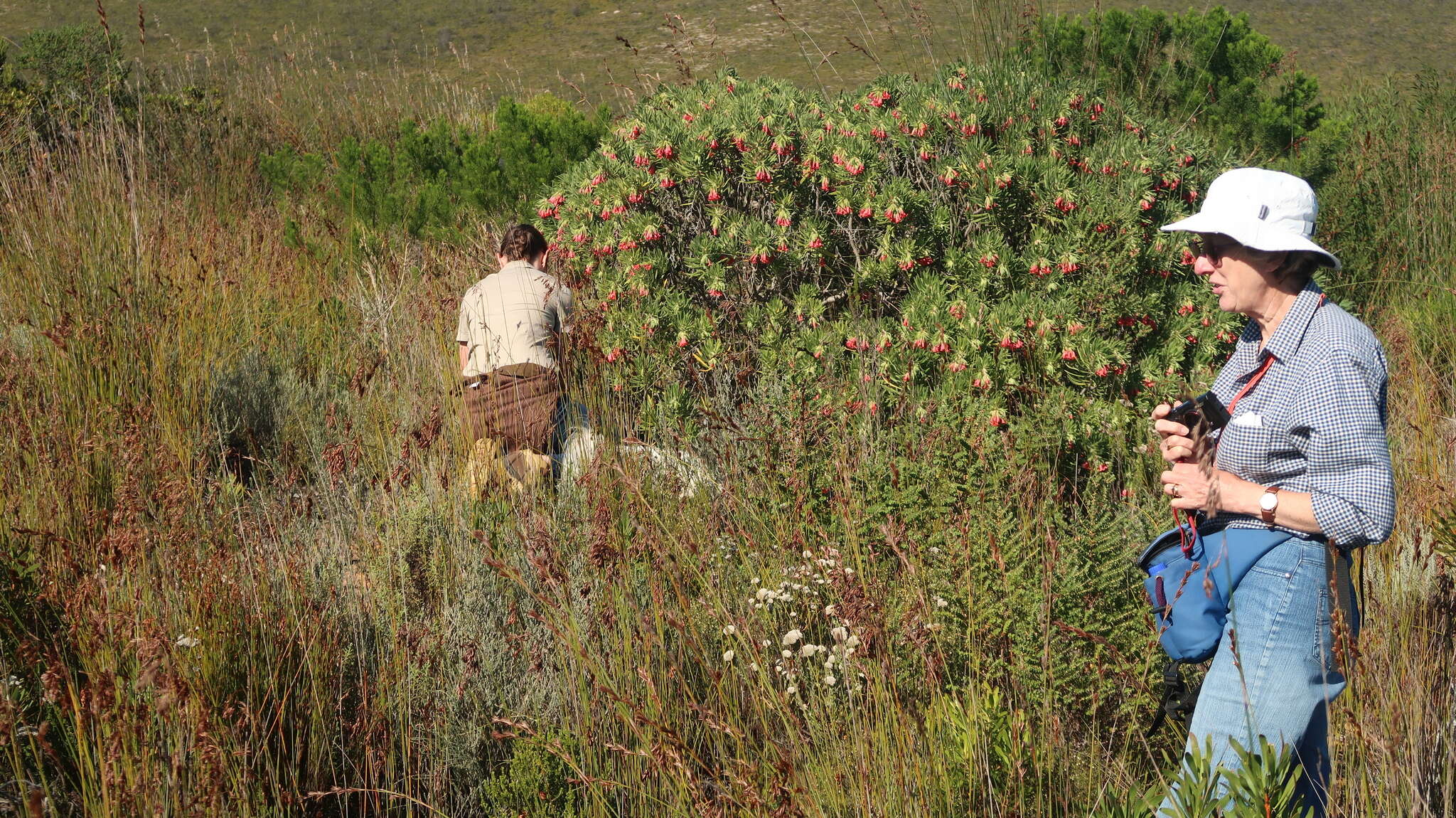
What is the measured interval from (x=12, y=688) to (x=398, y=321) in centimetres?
323

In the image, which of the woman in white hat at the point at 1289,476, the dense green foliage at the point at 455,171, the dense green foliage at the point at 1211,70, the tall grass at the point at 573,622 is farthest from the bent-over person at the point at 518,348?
→ the dense green foliage at the point at 1211,70

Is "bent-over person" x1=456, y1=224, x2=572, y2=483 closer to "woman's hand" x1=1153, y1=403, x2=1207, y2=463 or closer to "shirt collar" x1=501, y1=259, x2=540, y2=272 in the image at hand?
"shirt collar" x1=501, y1=259, x2=540, y2=272

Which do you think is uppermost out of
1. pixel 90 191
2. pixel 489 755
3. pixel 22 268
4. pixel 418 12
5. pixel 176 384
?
pixel 418 12

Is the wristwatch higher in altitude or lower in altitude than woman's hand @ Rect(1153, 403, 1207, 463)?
lower

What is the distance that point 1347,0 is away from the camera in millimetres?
33625

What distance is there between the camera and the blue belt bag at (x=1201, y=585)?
6.43 feet

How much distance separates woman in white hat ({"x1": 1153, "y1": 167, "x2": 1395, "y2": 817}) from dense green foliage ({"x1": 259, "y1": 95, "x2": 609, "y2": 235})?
208 inches

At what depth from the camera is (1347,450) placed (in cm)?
188

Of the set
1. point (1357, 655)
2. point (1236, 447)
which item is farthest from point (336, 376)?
point (1357, 655)

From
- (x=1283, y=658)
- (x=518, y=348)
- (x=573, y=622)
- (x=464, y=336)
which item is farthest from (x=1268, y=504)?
(x=464, y=336)

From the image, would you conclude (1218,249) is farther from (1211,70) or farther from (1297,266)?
(1211,70)

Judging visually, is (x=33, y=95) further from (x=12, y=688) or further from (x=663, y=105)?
(x=12, y=688)

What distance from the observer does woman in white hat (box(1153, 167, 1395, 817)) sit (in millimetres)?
1881

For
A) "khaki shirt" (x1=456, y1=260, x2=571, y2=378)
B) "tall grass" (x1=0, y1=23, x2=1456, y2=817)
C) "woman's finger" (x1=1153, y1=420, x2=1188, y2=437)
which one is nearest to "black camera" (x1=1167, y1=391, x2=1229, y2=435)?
"woman's finger" (x1=1153, y1=420, x2=1188, y2=437)
